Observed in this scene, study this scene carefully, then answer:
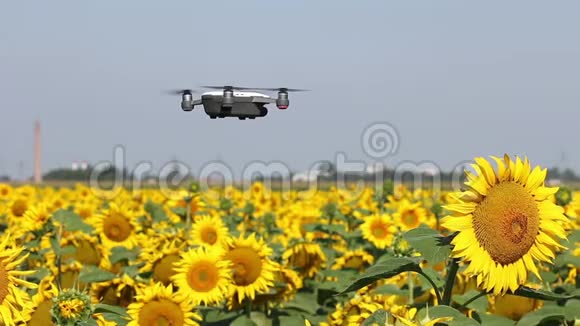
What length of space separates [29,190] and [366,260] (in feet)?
23.7

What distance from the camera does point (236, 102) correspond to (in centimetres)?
234

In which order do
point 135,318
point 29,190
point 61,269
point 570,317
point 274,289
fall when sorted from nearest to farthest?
point 570,317, point 135,318, point 274,289, point 61,269, point 29,190

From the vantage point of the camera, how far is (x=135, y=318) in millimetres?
4301

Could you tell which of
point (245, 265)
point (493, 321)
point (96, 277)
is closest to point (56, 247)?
point (96, 277)

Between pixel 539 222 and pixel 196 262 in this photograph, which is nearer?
pixel 539 222

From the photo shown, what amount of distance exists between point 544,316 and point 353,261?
3.37 meters

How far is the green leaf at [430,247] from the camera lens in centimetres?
314

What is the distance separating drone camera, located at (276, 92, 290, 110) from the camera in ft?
7.57

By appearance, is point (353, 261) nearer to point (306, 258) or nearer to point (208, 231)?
point (306, 258)

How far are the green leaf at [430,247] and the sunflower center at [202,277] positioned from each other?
1.89m

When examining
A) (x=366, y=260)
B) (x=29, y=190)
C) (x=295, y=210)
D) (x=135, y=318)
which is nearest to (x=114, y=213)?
(x=366, y=260)

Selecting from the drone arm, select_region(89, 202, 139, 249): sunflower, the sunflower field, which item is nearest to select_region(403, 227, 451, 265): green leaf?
the sunflower field

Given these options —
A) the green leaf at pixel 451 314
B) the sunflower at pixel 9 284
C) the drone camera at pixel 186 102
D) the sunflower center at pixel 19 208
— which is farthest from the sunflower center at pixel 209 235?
the drone camera at pixel 186 102

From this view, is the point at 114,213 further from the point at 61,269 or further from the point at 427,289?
the point at 427,289
